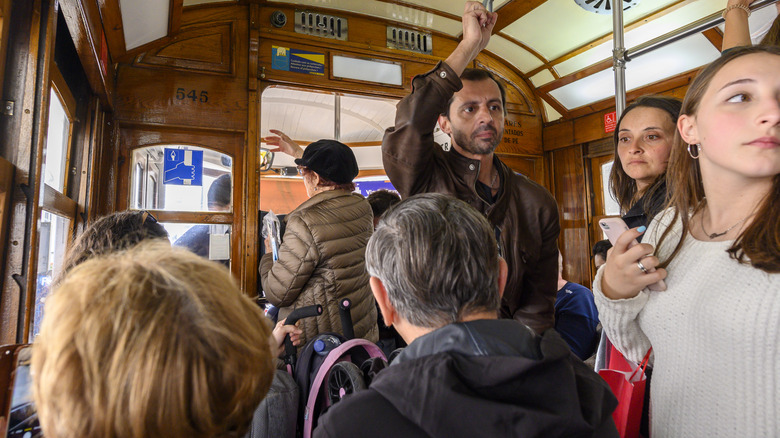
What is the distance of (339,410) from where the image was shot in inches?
26.1

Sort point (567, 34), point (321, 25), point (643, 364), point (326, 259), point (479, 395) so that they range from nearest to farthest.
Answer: point (479, 395)
point (643, 364)
point (326, 259)
point (321, 25)
point (567, 34)

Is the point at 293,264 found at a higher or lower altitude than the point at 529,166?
lower

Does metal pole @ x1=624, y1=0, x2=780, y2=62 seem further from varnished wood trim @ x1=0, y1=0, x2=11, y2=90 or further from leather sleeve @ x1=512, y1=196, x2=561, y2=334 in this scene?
varnished wood trim @ x1=0, y1=0, x2=11, y2=90

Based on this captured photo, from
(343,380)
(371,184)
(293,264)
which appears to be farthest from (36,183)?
(371,184)

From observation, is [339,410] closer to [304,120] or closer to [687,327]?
[687,327]

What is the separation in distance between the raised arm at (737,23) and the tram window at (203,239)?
2.83 metres

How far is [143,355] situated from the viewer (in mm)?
476

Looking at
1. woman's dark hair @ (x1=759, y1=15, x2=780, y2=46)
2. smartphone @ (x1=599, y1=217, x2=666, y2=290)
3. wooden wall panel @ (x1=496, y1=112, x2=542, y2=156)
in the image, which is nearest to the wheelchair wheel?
smartphone @ (x1=599, y1=217, x2=666, y2=290)

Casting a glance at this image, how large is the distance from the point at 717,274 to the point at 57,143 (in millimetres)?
2525

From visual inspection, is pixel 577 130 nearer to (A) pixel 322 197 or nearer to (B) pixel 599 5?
(B) pixel 599 5

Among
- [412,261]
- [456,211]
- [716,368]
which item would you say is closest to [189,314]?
[412,261]

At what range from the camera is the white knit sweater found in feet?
2.50

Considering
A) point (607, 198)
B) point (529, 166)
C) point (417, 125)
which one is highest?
point (529, 166)

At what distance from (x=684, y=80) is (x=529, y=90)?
1320 mm
